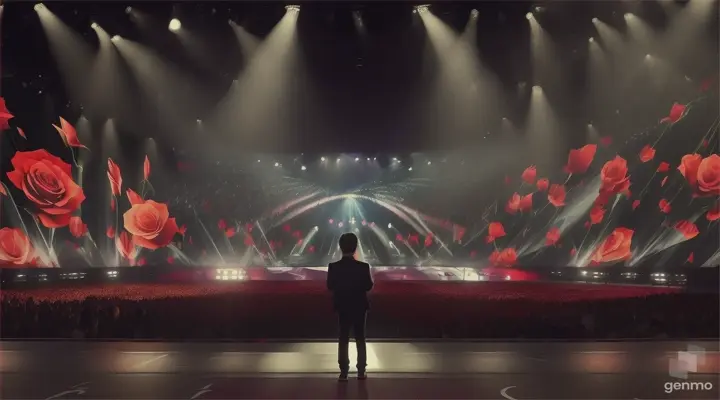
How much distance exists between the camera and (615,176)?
3762cm

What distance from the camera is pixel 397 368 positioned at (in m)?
10.8

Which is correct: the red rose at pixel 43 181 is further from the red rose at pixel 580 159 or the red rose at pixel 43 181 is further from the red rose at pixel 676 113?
the red rose at pixel 676 113

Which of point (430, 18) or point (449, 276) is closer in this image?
point (430, 18)

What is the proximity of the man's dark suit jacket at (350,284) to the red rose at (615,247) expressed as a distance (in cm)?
2982

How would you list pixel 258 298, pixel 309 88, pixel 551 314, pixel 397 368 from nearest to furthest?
pixel 397 368
pixel 551 314
pixel 258 298
pixel 309 88

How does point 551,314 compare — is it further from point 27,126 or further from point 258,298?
point 27,126

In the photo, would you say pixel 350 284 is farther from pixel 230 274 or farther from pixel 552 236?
pixel 552 236

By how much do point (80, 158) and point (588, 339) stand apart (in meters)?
26.9

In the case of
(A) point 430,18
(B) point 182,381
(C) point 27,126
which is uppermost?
(A) point 430,18

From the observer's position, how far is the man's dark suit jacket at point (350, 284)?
9422 mm

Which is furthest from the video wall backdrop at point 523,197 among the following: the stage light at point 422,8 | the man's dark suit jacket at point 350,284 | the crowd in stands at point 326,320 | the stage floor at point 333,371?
the man's dark suit jacket at point 350,284

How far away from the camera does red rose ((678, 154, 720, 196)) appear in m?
28.7

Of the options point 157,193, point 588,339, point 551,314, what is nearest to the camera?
point 588,339

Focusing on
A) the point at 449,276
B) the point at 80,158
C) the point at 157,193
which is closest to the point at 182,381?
the point at 80,158
